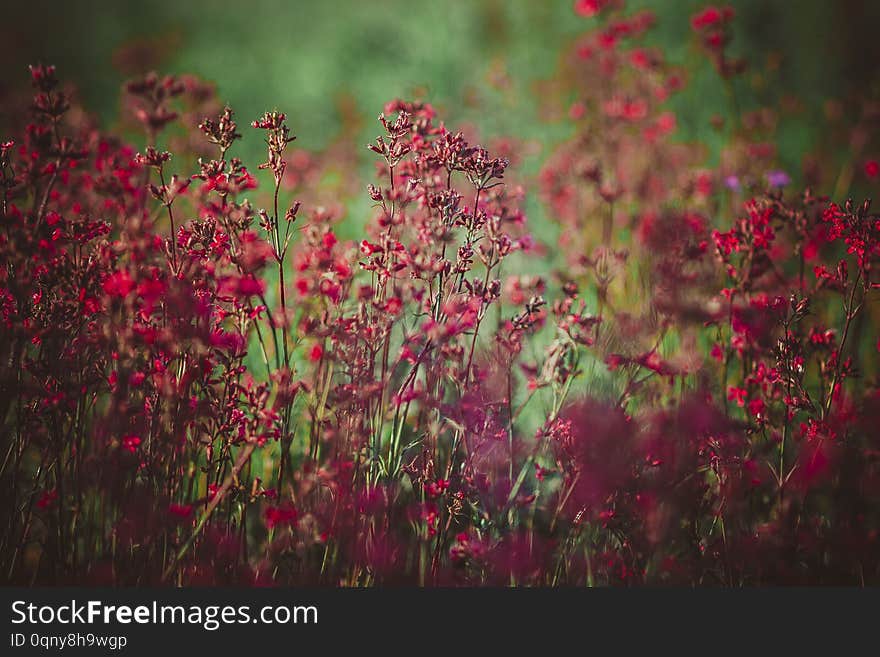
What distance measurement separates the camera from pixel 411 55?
4.24 metres

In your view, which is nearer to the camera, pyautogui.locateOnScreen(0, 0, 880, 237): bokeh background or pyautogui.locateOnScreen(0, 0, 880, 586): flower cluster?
pyautogui.locateOnScreen(0, 0, 880, 586): flower cluster

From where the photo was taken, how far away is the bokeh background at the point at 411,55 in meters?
4.04

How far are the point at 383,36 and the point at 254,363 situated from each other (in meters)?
2.53

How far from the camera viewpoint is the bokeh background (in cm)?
404

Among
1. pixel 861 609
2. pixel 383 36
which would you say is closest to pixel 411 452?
pixel 861 609

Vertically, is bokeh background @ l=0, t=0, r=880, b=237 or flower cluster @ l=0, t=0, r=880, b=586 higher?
bokeh background @ l=0, t=0, r=880, b=237

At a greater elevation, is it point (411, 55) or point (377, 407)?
point (411, 55)

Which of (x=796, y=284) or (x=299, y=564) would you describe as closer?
(x=299, y=564)

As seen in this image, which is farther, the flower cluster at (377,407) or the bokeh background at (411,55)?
the bokeh background at (411,55)

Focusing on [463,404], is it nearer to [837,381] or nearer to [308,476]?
[308,476]

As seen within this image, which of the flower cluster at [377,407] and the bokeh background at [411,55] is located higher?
the bokeh background at [411,55]

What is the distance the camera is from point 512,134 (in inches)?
156

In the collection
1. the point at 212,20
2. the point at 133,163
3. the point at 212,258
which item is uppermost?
the point at 212,20

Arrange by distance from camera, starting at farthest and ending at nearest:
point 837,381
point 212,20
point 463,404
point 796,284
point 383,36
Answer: point 212,20
point 383,36
point 796,284
point 837,381
point 463,404
